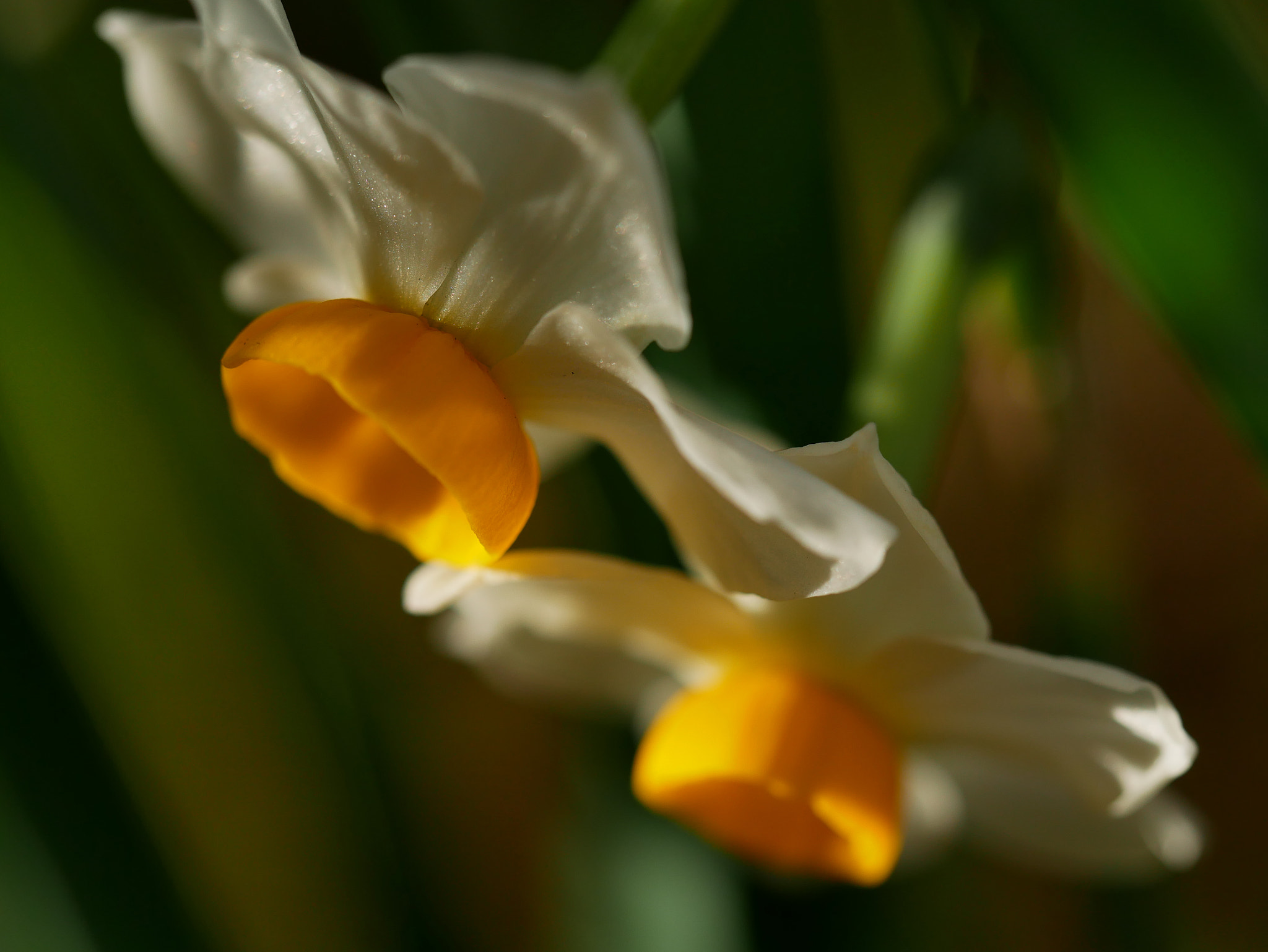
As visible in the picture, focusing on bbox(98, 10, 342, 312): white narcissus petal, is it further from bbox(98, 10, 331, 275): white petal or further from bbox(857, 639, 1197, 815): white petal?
bbox(857, 639, 1197, 815): white petal

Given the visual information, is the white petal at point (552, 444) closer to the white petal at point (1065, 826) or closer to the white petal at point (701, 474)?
the white petal at point (701, 474)

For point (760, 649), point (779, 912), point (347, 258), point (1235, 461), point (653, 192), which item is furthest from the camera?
point (1235, 461)

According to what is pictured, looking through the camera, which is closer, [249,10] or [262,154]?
[249,10]

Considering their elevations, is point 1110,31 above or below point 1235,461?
above

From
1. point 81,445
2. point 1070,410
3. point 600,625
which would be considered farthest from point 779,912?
point 81,445

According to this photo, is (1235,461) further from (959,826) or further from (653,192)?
(653,192)

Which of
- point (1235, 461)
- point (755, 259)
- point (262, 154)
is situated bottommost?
point (1235, 461)

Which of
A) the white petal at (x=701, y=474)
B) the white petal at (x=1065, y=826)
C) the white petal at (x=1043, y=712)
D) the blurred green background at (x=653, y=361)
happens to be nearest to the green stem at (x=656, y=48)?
the blurred green background at (x=653, y=361)
